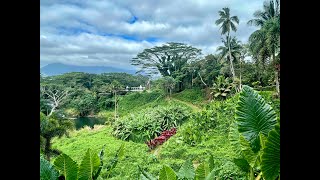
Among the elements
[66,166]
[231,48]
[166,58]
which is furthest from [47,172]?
[231,48]

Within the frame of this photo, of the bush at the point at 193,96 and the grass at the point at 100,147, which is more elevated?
the bush at the point at 193,96

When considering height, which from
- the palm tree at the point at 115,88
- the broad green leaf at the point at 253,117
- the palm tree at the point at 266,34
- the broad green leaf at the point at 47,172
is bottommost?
the broad green leaf at the point at 47,172

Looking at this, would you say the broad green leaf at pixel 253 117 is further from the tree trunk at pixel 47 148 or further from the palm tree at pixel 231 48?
the tree trunk at pixel 47 148

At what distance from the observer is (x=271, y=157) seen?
1.35 metres

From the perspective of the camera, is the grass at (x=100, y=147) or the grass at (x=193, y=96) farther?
the grass at (x=193, y=96)

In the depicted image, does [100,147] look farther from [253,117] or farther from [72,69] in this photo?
[253,117]

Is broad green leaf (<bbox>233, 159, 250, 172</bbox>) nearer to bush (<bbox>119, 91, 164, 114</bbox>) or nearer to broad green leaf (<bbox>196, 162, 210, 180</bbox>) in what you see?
broad green leaf (<bbox>196, 162, 210, 180</bbox>)

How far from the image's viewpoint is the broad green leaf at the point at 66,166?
174 cm

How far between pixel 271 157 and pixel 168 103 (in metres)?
2.09

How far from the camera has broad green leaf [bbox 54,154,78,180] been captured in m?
1.74

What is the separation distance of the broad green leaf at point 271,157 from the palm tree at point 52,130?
210cm

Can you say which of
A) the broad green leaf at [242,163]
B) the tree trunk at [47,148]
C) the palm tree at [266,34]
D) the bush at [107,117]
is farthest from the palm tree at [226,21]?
the tree trunk at [47,148]

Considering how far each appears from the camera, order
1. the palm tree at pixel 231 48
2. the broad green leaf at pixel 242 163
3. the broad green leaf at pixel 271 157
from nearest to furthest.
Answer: the broad green leaf at pixel 271 157, the broad green leaf at pixel 242 163, the palm tree at pixel 231 48
